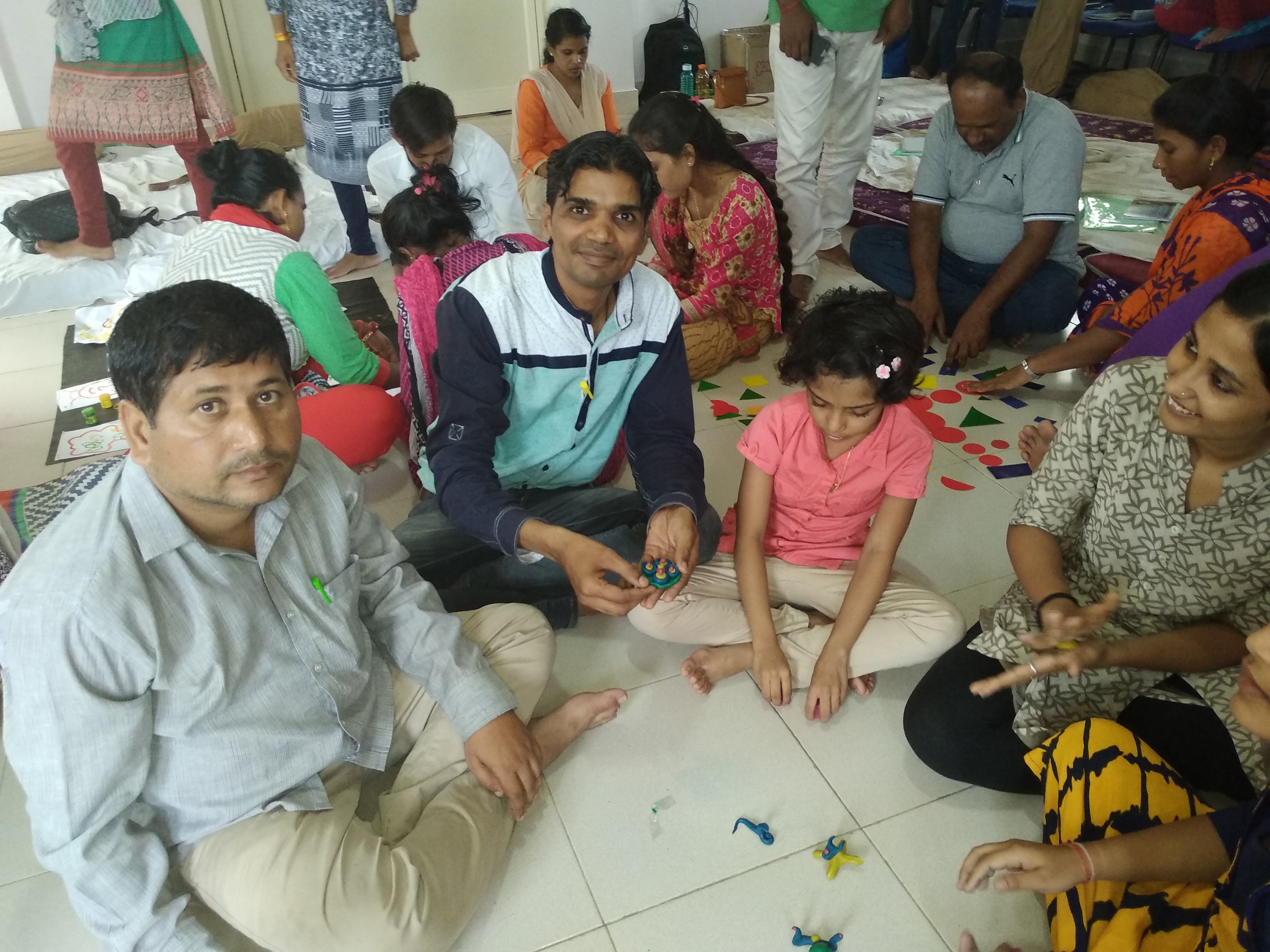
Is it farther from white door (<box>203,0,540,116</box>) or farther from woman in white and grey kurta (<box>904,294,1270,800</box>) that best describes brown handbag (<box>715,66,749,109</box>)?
woman in white and grey kurta (<box>904,294,1270,800</box>)

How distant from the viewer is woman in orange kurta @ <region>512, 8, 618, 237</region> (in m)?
3.61

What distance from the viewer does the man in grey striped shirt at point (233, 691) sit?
103 cm

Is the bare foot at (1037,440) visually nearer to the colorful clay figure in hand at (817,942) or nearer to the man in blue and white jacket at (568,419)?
the man in blue and white jacket at (568,419)

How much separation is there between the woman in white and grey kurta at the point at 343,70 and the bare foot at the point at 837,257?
1.75m

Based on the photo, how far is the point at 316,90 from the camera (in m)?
3.19

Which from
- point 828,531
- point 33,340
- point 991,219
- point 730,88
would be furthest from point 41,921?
point 730,88

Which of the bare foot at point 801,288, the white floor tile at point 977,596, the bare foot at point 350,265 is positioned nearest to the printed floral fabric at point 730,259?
the bare foot at point 801,288

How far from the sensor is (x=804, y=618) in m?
→ 1.73

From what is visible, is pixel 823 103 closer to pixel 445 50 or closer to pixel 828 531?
pixel 828 531

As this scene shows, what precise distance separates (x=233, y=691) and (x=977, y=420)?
2.14 m


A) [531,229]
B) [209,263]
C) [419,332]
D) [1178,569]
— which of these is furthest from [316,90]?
[1178,569]

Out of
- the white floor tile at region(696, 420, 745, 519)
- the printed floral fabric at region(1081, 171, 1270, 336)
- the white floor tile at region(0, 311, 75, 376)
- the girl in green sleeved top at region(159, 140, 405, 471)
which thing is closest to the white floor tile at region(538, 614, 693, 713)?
the white floor tile at region(696, 420, 745, 519)

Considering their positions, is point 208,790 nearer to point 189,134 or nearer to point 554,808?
point 554,808

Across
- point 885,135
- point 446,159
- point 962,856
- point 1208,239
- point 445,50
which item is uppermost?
point 445,50
